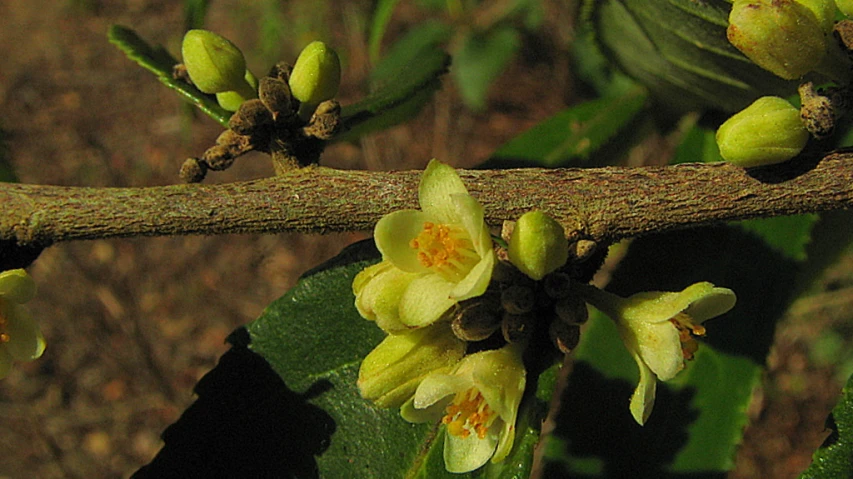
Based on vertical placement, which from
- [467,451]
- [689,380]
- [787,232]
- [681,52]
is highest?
[681,52]

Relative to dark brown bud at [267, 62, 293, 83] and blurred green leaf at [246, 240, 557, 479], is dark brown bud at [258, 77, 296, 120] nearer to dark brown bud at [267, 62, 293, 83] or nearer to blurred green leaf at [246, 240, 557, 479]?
dark brown bud at [267, 62, 293, 83]

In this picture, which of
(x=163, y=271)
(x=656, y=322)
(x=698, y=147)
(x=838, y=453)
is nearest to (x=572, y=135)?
(x=698, y=147)

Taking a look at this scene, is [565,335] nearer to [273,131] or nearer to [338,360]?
[338,360]

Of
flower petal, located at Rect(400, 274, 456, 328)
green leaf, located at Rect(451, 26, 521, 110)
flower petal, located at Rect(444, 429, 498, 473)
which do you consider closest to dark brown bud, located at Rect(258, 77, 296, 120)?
flower petal, located at Rect(400, 274, 456, 328)

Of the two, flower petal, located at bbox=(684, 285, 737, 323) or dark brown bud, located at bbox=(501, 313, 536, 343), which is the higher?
dark brown bud, located at bbox=(501, 313, 536, 343)

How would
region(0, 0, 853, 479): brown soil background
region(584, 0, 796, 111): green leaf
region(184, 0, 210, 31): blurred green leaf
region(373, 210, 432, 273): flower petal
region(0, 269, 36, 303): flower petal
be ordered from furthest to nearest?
region(0, 0, 853, 479): brown soil background, region(184, 0, 210, 31): blurred green leaf, region(584, 0, 796, 111): green leaf, region(0, 269, 36, 303): flower petal, region(373, 210, 432, 273): flower petal

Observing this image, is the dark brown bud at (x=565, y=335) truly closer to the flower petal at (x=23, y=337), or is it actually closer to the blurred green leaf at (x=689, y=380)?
the blurred green leaf at (x=689, y=380)

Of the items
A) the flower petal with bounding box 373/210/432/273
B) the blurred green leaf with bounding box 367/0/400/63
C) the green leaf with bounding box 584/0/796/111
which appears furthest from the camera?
the blurred green leaf with bounding box 367/0/400/63
